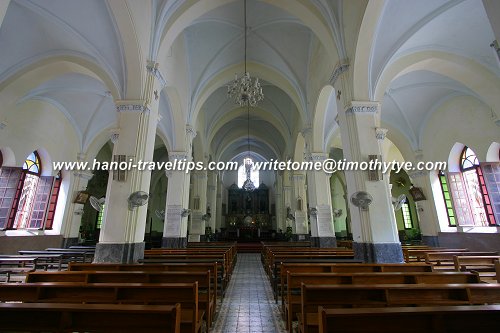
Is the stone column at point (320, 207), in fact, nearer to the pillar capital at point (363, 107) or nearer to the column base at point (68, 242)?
the pillar capital at point (363, 107)

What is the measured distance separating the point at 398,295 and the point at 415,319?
3.55 ft

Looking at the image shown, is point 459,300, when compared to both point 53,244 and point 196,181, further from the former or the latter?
point 53,244

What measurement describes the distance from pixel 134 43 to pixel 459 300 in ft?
25.9

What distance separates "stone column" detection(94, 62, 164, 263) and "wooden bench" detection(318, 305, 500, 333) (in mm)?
5421

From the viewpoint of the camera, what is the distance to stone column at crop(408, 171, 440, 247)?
38.8 ft

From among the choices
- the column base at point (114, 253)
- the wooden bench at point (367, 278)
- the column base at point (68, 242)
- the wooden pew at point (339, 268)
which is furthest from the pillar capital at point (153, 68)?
the column base at point (68, 242)

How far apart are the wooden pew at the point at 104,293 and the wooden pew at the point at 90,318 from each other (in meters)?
0.71

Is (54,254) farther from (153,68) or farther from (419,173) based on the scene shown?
(419,173)

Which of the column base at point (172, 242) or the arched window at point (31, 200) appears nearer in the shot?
the column base at point (172, 242)

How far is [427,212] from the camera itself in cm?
1212

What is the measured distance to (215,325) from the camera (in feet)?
12.1

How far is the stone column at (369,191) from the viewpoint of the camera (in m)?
5.64

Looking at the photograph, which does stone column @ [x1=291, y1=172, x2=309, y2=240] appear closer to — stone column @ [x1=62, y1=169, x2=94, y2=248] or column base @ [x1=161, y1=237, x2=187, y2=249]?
column base @ [x1=161, y1=237, x2=187, y2=249]

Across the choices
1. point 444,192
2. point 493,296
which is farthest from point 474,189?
point 493,296
